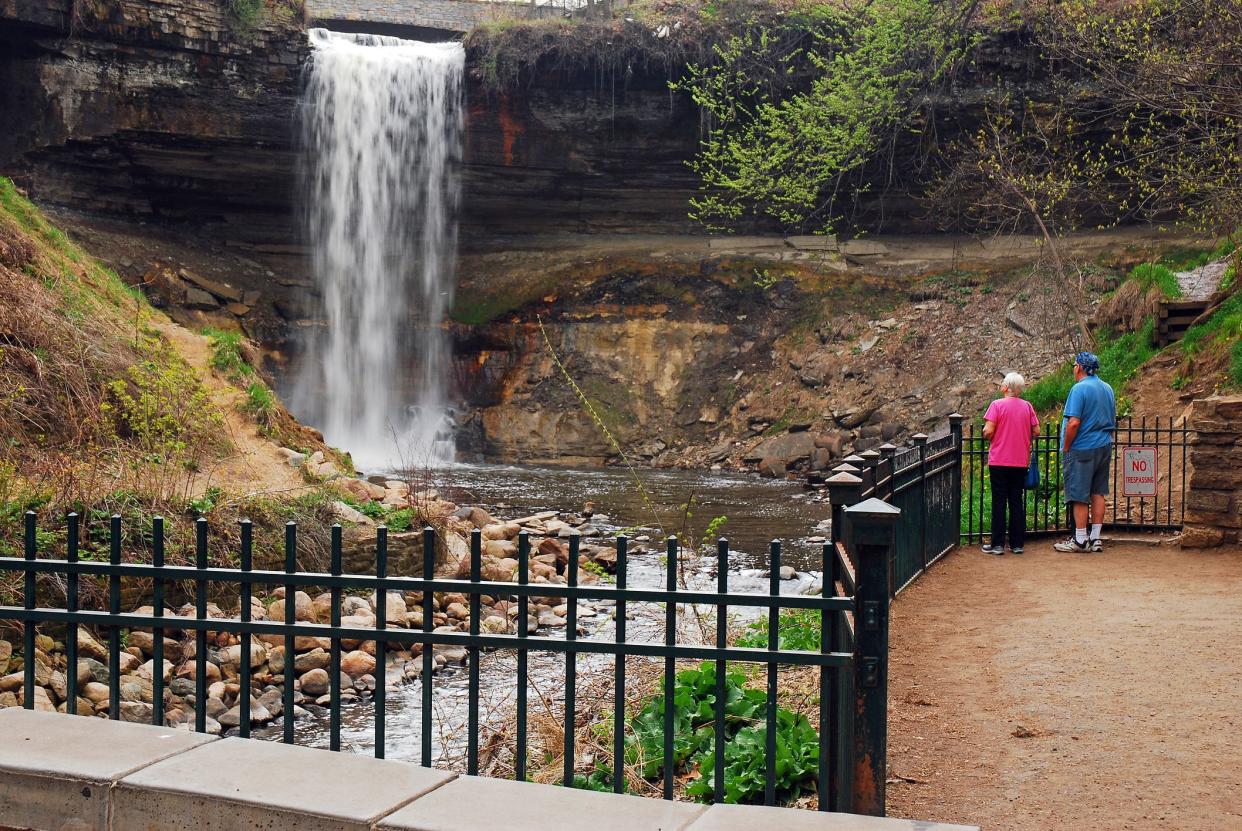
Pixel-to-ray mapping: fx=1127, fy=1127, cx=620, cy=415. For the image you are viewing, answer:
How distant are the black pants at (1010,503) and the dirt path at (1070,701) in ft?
4.02

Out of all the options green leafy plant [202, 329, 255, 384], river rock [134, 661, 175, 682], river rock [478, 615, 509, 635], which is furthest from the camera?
green leafy plant [202, 329, 255, 384]

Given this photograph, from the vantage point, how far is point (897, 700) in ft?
18.2

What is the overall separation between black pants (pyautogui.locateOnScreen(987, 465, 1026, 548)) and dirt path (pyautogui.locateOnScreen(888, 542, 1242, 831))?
1.22 metres

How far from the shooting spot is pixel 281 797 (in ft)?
10.5

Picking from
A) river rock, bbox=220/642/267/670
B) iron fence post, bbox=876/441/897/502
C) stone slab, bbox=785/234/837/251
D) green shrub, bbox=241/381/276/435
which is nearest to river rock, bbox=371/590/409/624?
river rock, bbox=220/642/267/670

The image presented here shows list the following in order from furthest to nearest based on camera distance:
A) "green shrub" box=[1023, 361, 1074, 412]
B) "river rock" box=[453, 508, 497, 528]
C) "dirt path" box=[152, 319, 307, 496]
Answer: "green shrub" box=[1023, 361, 1074, 412] < "river rock" box=[453, 508, 497, 528] < "dirt path" box=[152, 319, 307, 496]

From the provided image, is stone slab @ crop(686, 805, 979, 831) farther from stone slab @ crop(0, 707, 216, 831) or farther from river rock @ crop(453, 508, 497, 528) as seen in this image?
river rock @ crop(453, 508, 497, 528)

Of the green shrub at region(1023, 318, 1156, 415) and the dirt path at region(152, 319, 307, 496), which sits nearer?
the dirt path at region(152, 319, 307, 496)

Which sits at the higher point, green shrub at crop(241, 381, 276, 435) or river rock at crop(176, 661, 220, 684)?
green shrub at crop(241, 381, 276, 435)

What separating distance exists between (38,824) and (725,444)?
2050 centimetres

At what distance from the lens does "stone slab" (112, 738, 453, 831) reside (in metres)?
3.13

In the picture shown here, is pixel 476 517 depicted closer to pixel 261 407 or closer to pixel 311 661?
pixel 261 407

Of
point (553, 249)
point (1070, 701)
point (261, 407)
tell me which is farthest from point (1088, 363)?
point (553, 249)

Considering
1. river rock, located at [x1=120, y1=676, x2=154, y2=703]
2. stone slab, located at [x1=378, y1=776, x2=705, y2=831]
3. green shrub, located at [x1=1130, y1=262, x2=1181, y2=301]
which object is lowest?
river rock, located at [x1=120, y1=676, x2=154, y2=703]
